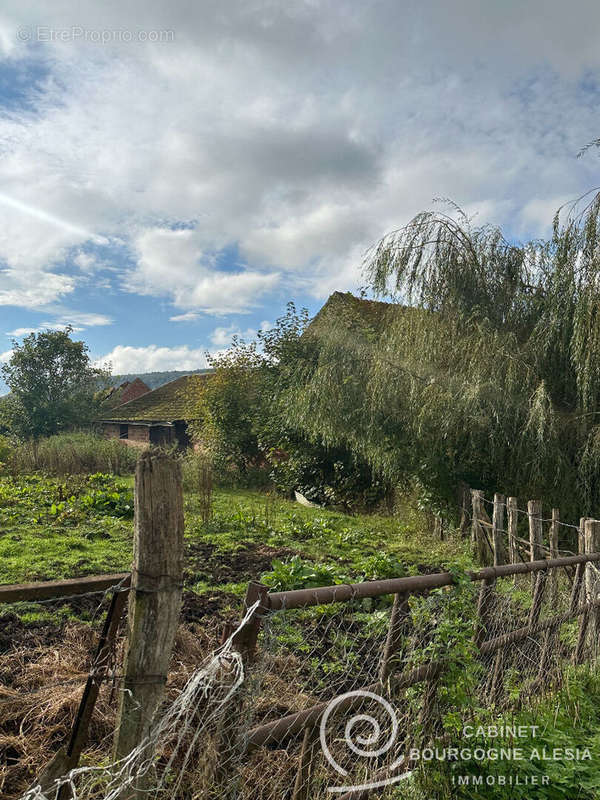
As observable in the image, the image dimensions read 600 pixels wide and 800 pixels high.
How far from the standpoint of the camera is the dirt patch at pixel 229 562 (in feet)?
20.9

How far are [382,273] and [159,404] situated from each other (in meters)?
20.4

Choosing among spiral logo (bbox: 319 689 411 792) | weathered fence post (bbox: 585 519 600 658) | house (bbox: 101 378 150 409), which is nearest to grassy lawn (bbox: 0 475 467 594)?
weathered fence post (bbox: 585 519 600 658)

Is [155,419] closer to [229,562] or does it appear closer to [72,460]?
[72,460]

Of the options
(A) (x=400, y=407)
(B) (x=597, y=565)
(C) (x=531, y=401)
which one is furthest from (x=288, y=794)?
(A) (x=400, y=407)

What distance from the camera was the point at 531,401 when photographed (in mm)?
7734

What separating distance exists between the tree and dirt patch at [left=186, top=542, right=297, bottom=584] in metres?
24.5

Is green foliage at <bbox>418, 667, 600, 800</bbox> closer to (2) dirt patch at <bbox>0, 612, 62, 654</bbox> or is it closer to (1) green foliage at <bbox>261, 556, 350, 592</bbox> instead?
(1) green foliage at <bbox>261, 556, 350, 592</bbox>

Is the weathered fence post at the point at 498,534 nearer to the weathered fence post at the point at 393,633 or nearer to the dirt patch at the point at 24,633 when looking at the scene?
the weathered fence post at the point at 393,633

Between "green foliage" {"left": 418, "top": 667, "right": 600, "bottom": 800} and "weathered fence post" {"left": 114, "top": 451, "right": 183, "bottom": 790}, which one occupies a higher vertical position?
"weathered fence post" {"left": 114, "top": 451, "right": 183, "bottom": 790}

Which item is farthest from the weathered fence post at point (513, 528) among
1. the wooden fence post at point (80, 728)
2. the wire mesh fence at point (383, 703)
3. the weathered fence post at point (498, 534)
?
the wooden fence post at point (80, 728)

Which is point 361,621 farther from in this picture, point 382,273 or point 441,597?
point 382,273

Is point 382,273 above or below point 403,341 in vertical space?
above

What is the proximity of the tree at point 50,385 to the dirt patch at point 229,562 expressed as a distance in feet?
80.5

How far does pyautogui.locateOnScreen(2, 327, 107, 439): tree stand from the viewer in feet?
98.0
